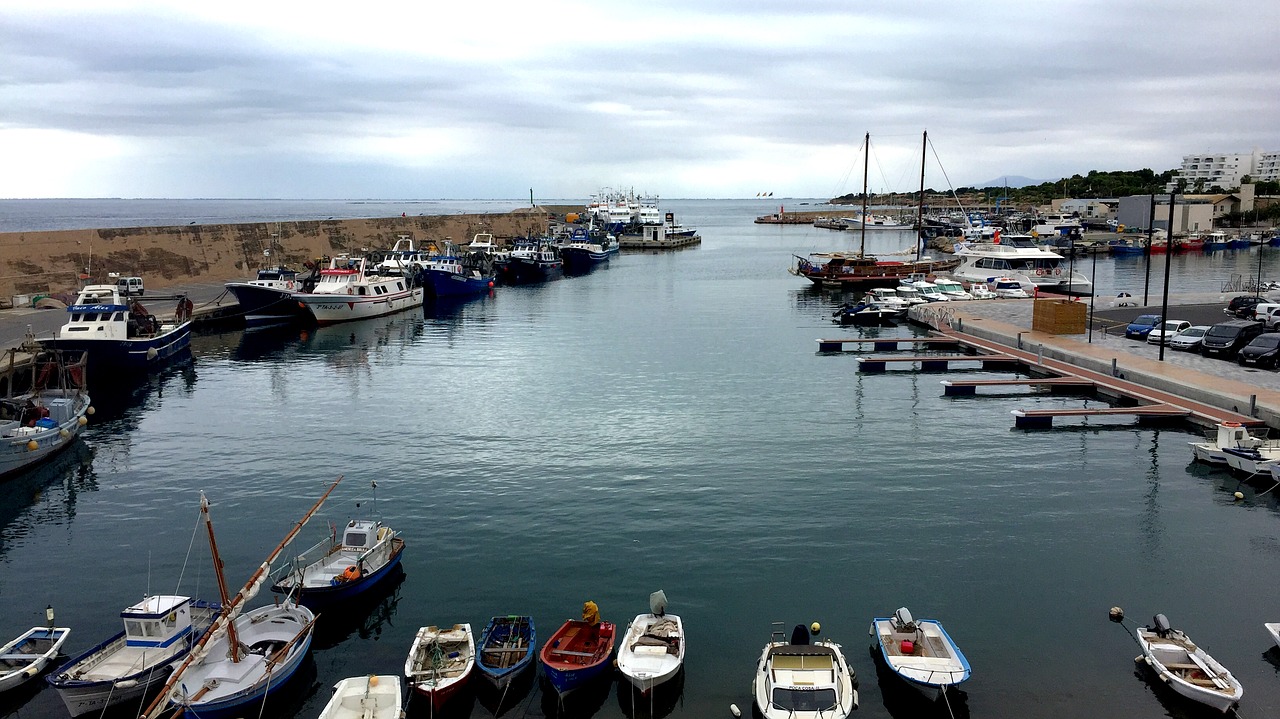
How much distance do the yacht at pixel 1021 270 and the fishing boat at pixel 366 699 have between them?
69325mm

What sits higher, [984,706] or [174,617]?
[174,617]

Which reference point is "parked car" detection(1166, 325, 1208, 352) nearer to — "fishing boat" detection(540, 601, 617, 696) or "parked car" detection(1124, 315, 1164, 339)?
"parked car" detection(1124, 315, 1164, 339)

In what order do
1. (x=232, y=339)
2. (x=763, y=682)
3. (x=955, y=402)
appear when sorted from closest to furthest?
(x=763, y=682), (x=955, y=402), (x=232, y=339)

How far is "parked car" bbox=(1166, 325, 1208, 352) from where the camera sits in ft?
145

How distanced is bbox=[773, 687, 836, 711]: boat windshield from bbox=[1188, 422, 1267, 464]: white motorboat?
73.3 feet

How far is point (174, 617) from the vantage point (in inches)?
744

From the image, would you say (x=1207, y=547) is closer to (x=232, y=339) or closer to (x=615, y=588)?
(x=615, y=588)

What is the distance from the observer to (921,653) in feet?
58.9

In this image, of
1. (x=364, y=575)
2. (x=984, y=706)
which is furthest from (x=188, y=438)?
(x=984, y=706)

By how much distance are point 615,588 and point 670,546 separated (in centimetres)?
297

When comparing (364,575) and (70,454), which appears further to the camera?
(70,454)

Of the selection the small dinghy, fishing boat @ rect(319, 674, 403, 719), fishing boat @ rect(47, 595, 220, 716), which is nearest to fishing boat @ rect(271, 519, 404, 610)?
fishing boat @ rect(47, 595, 220, 716)

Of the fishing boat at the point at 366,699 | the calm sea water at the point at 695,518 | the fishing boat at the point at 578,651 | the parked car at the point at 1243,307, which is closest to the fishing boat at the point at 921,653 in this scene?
the calm sea water at the point at 695,518

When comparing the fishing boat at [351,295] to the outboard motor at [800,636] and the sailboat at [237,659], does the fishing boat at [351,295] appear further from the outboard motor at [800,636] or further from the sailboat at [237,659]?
the outboard motor at [800,636]
